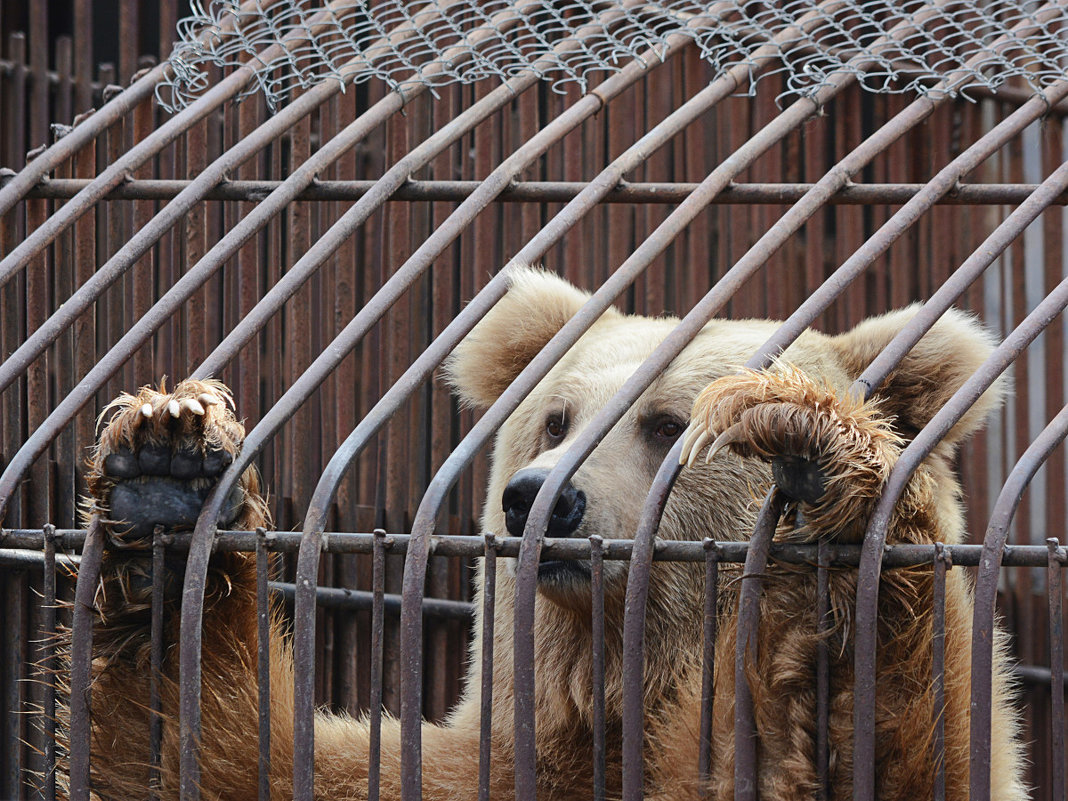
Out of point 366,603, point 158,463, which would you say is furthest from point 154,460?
point 366,603

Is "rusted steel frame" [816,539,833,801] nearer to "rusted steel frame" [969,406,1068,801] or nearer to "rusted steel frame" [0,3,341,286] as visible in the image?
"rusted steel frame" [969,406,1068,801]

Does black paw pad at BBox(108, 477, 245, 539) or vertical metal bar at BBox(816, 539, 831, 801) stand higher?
black paw pad at BBox(108, 477, 245, 539)

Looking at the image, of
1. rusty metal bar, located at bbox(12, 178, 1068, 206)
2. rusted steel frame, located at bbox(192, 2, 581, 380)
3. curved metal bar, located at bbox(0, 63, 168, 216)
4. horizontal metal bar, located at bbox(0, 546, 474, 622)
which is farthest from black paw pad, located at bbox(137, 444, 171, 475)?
horizontal metal bar, located at bbox(0, 546, 474, 622)

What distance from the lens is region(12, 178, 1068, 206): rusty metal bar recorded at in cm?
287

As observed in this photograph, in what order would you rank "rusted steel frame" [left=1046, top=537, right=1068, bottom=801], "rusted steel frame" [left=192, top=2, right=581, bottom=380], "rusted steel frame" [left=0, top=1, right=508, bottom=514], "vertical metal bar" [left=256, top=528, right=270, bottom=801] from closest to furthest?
1. "rusted steel frame" [left=1046, top=537, right=1068, bottom=801]
2. "vertical metal bar" [left=256, top=528, right=270, bottom=801]
3. "rusted steel frame" [left=0, top=1, right=508, bottom=514]
4. "rusted steel frame" [left=192, top=2, right=581, bottom=380]

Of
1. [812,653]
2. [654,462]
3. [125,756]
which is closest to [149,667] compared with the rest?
[125,756]

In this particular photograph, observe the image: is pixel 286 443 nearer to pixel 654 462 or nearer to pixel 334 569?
pixel 334 569

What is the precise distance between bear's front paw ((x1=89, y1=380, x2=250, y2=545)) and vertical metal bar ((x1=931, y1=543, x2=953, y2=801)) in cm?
125

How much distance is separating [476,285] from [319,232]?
57 cm

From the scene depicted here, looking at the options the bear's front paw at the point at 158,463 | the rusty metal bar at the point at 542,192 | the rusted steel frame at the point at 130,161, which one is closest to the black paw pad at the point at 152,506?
the bear's front paw at the point at 158,463

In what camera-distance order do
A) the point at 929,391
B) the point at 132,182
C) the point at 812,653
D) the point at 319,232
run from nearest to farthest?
the point at 812,653 < the point at 929,391 < the point at 132,182 < the point at 319,232

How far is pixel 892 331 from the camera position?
2.86 metres

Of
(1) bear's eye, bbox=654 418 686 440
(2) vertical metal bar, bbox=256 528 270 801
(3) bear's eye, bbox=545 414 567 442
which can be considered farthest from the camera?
(3) bear's eye, bbox=545 414 567 442

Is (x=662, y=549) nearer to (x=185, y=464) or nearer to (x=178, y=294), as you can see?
(x=185, y=464)
